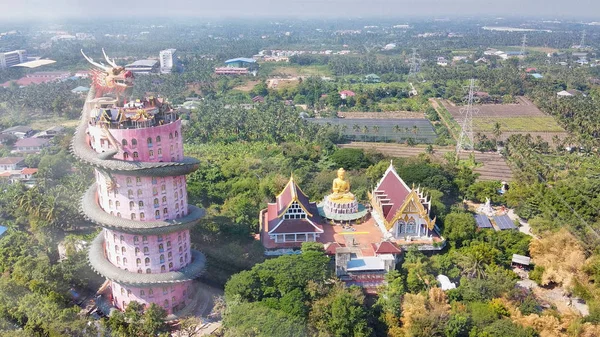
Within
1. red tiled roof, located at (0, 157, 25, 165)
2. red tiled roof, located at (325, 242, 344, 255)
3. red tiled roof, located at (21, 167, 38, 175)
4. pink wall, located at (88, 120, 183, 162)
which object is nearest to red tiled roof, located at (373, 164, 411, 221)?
red tiled roof, located at (325, 242, 344, 255)

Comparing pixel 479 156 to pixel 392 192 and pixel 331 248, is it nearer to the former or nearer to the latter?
pixel 392 192

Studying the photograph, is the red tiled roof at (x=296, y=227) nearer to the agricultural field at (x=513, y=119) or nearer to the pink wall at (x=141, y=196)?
the pink wall at (x=141, y=196)

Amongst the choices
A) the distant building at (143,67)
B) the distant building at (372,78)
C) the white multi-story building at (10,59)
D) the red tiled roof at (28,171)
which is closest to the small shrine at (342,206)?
the red tiled roof at (28,171)

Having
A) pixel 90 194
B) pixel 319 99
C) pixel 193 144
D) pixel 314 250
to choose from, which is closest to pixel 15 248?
pixel 90 194

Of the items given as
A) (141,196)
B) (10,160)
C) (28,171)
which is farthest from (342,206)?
(10,160)

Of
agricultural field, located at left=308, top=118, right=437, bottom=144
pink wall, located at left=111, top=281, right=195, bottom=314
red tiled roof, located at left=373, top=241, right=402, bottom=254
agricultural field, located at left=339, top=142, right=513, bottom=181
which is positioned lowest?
agricultural field, located at left=339, top=142, right=513, bottom=181

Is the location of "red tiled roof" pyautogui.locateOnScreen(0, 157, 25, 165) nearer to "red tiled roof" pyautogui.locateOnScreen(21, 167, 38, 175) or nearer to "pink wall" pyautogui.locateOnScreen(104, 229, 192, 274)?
"red tiled roof" pyautogui.locateOnScreen(21, 167, 38, 175)
